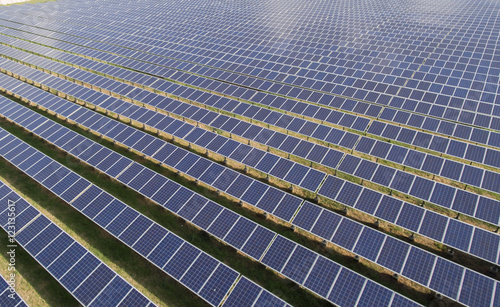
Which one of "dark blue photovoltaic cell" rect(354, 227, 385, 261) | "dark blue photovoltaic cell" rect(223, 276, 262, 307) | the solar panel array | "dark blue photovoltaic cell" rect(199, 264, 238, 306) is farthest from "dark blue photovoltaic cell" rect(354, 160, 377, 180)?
the solar panel array

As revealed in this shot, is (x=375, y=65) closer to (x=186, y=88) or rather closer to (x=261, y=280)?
(x=186, y=88)

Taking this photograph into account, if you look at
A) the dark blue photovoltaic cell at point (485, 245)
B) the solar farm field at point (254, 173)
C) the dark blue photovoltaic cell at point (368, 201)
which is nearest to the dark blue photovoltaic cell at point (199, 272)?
the solar farm field at point (254, 173)

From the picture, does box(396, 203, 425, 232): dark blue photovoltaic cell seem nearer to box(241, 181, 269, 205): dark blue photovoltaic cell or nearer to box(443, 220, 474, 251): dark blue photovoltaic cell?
box(443, 220, 474, 251): dark blue photovoltaic cell

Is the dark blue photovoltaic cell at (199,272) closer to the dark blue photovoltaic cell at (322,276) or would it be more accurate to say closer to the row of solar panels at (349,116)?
the dark blue photovoltaic cell at (322,276)

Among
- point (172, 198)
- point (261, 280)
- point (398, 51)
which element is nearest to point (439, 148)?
point (261, 280)

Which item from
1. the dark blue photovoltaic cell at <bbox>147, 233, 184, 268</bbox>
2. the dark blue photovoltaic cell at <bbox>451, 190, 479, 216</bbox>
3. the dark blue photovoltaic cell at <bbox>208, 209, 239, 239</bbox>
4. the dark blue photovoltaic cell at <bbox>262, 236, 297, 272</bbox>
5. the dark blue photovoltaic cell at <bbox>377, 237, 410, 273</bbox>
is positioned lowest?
the dark blue photovoltaic cell at <bbox>451, 190, 479, 216</bbox>

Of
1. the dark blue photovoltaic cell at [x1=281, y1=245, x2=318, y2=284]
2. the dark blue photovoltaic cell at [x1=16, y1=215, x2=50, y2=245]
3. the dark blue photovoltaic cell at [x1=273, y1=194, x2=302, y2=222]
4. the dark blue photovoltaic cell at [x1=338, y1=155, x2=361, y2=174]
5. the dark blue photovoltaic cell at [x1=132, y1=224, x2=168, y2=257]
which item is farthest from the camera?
the dark blue photovoltaic cell at [x1=338, y1=155, x2=361, y2=174]
